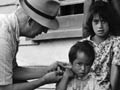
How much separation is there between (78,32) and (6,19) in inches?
122

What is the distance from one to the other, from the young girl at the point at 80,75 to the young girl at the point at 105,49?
48 centimetres

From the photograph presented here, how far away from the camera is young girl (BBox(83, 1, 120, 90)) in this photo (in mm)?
4461

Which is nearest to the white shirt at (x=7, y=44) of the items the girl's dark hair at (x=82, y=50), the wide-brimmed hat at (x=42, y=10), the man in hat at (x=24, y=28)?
the man in hat at (x=24, y=28)

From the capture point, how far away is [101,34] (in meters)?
4.54

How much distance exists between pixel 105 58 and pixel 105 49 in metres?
0.10

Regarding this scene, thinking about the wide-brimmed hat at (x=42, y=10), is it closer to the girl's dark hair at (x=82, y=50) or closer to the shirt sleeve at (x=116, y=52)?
the girl's dark hair at (x=82, y=50)

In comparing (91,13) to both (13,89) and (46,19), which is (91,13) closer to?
(46,19)

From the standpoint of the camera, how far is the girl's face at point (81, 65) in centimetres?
388

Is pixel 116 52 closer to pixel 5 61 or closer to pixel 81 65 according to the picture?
pixel 81 65

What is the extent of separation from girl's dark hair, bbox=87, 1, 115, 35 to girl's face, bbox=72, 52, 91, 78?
0.78 m

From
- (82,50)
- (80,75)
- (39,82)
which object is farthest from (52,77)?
(82,50)

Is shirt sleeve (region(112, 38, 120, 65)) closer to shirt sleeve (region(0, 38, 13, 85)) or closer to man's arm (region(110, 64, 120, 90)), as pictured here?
man's arm (region(110, 64, 120, 90))

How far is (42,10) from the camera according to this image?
12.7 ft

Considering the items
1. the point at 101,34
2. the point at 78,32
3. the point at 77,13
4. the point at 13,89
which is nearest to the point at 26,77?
the point at 13,89
